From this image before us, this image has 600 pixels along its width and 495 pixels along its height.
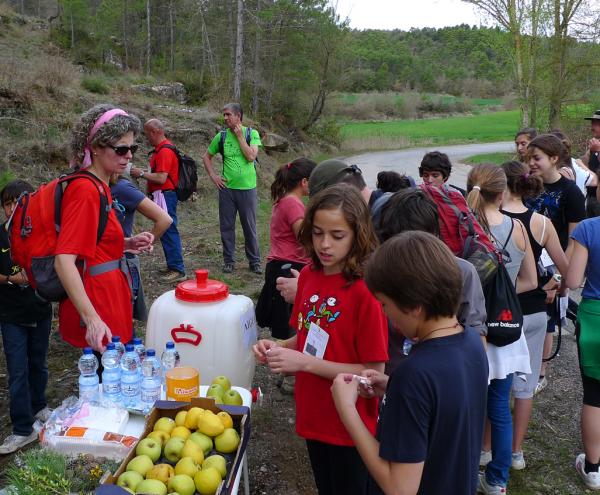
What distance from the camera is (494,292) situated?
263 cm

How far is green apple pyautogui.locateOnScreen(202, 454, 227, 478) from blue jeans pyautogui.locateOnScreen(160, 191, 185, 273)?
4665 mm

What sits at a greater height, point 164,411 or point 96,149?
point 96,149

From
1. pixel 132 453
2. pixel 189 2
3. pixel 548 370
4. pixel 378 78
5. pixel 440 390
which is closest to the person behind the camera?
pixel 440 390

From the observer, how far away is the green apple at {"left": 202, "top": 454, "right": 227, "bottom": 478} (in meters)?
1.73

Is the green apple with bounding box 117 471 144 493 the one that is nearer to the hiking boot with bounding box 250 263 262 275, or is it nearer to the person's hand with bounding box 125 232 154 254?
the person's hand with bounding box 125 232 154 254

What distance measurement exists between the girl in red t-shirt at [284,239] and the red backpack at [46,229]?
1425 mm

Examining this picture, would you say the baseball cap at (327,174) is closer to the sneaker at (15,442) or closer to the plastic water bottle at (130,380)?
the plastic water bottle at (130,380)

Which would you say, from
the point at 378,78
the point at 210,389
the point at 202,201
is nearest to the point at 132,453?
the point at 210,389

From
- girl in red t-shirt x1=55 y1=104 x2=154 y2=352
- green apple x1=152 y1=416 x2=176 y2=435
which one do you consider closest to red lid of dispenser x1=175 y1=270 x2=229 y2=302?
girl in red t-shirt x1=55 y1=104 x2=154 y2=352

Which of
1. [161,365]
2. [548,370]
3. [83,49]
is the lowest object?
[548,370]

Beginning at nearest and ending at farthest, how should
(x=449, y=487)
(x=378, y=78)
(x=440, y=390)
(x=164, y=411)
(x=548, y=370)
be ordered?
(x=440, y=390) < (x=449, y=487) < (x=164, y=411) < (x=548, y=370) < (x=378, y=78)

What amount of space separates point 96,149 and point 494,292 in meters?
2.09

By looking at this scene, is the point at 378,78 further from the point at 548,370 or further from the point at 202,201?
the point at 548,370

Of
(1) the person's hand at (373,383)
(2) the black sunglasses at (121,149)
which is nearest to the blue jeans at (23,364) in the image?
(2) the black sunglasses at (121,149)
